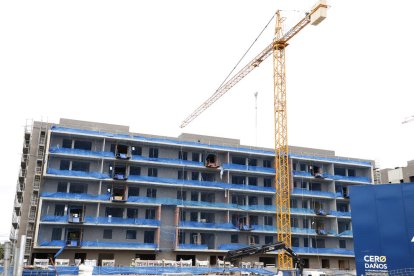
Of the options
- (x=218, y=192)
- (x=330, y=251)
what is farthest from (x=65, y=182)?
(x=330, y=251)

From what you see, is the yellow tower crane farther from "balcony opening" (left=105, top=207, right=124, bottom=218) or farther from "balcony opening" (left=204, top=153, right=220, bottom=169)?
"balcony opening" (left=105, top=207, right=124, bottom=218)

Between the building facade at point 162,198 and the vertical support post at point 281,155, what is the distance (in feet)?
9.53

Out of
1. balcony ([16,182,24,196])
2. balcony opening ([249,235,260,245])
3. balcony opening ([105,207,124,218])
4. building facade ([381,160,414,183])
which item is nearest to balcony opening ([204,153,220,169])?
balcony opening ([249,235,260,245])

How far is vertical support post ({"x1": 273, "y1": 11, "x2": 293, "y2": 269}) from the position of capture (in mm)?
68688

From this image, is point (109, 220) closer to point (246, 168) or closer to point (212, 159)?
point (212, 159)

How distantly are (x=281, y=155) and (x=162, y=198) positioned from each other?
2189cm

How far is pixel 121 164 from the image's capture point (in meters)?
68.1

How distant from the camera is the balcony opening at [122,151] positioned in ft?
218

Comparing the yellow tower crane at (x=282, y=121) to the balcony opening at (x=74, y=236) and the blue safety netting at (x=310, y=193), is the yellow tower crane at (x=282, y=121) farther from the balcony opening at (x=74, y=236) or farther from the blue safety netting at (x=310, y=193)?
the balcony opening at (x=74, y=236)

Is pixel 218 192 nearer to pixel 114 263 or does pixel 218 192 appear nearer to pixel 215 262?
pixel 215 262

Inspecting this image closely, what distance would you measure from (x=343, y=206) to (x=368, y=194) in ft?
217

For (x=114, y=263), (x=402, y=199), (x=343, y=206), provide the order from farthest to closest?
1. (x=343, y=206)
2. (x=114, y=263)
3. (x=402, y=199)

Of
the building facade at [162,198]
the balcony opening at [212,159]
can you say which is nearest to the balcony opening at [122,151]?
the building facade at [162,198]

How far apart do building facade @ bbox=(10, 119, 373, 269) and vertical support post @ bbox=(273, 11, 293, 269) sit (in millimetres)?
2903
